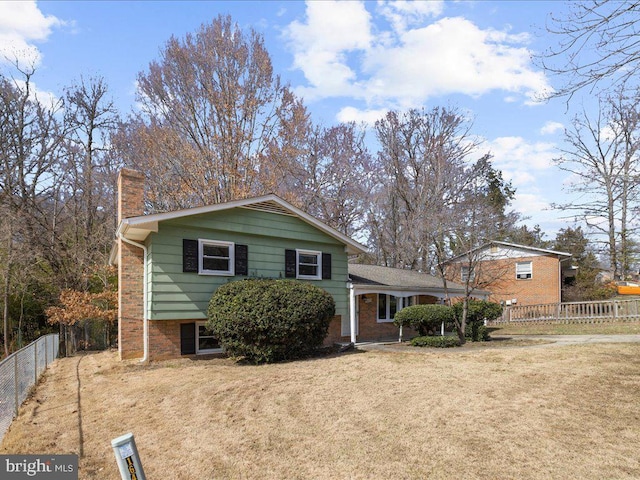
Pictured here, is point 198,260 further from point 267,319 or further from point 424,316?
point 424,316

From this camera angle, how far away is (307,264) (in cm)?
1508

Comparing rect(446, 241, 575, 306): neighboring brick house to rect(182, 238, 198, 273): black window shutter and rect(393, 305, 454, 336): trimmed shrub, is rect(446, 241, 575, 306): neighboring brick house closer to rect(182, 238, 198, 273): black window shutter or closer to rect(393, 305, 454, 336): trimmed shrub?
rect(393, 305, 454, 336): trimmed shrub

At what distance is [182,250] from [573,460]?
33.4 feet

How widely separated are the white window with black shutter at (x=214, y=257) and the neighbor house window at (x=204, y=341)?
1.75 metres

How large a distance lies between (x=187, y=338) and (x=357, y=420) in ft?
25.7

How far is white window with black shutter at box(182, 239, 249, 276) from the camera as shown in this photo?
1231 centimetres

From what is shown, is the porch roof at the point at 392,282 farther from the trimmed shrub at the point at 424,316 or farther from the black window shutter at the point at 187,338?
the black window shutter at the point at 187,338

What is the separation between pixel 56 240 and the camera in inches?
735

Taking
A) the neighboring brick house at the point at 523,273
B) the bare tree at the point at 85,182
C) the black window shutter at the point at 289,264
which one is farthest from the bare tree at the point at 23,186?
the neighboring brick house at the point at 523,273

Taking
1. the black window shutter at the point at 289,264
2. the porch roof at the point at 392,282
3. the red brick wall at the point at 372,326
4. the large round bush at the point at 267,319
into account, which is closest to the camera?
the large round bush at the point at 267,319

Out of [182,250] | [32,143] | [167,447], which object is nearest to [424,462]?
[167,447]

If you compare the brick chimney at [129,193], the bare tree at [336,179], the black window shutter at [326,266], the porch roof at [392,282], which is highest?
the bare tree at [336,179]

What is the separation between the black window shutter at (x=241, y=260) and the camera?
1324 centimetres

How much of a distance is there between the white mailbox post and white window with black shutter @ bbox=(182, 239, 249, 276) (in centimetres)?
961
